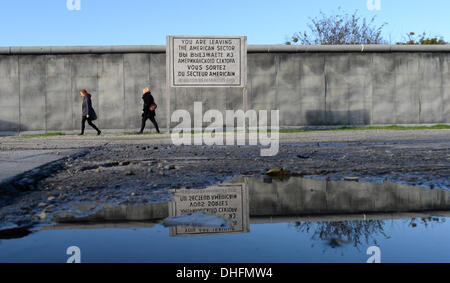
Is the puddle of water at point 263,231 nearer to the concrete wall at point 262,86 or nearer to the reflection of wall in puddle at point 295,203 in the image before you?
the reflection of wall in puddle at point 295,203

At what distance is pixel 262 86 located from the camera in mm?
16562

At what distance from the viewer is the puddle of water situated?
1.81 metres

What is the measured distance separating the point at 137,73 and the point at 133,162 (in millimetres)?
11320

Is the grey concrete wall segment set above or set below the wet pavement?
above

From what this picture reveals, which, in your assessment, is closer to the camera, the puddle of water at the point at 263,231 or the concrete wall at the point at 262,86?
the puddle of water at the point at 263,231

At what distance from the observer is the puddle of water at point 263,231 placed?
1.81 m

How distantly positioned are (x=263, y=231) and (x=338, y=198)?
3.43 ft

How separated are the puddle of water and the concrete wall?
1351 centimetres

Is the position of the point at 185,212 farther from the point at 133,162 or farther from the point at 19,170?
the point at 133,162

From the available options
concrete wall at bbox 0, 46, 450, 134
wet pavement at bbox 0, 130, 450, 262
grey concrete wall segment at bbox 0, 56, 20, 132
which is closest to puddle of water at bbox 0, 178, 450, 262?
wet pavement at bbox 0, 130, 450, 262

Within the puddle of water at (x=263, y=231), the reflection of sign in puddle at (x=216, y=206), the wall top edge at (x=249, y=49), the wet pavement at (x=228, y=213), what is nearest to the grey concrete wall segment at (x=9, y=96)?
the wall top edge at (x=249, y=49)

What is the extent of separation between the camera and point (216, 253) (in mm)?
1828

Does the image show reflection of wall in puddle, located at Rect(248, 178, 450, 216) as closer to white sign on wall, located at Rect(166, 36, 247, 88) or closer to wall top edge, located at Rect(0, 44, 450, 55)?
white sign on wall, located at Rect(166, 36, 247, 88)
